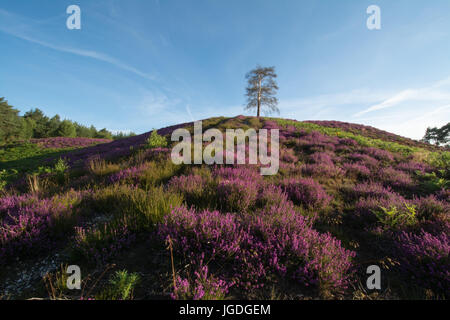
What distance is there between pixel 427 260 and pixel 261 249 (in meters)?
1.93

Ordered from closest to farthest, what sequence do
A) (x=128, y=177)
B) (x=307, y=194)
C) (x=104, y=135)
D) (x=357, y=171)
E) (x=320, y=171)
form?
(x=307, y=194) < (x=128, y=177) < (x=320, y=171) < (x=357, y=171) < (x=104, y=135)

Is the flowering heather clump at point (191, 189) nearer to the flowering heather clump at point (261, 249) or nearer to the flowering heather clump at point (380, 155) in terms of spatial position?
the flowering heather clump at point (261, 249)

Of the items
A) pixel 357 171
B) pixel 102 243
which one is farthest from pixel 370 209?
pixel 102 243

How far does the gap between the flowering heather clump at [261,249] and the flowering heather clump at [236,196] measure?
0.72 metres

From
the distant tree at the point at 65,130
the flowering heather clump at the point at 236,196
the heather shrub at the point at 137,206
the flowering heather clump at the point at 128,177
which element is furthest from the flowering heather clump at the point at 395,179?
the distant tree at the point at 65,130

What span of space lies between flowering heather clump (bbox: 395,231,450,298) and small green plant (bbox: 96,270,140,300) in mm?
2997

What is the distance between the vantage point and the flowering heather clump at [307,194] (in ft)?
11.1

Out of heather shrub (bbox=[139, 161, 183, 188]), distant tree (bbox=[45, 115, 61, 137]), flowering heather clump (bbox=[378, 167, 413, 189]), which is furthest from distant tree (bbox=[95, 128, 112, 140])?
flowering heather clump (bbox=[378, 167, 413, 189])

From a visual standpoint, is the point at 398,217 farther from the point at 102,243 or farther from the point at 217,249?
the point at 102,243

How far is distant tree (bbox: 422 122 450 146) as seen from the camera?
29.4 metres

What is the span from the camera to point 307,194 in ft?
11.8
